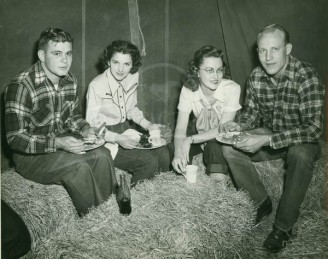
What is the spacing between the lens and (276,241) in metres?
2.34

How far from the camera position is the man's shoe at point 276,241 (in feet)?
7.69

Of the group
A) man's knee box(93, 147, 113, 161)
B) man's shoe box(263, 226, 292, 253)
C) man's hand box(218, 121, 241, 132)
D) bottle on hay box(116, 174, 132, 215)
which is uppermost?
man's hand box(218, 121, 241, 132)

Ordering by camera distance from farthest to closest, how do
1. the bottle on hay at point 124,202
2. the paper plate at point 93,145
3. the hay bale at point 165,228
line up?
1. the paper plate at point 93,145
2. the bottle on hay at point 124,202
3. the hay bale at point 165,228

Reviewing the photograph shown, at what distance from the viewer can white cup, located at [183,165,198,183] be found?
8.12 ft

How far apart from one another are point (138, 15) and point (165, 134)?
136 centimetres

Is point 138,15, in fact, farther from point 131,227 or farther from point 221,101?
point 131,227

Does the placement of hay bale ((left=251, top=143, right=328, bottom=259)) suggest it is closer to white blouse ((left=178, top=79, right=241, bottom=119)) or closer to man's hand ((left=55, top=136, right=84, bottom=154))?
white blouse ((left=178, top=79, right=241, bottom=119))

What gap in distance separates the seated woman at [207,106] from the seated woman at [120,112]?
25 centimetres

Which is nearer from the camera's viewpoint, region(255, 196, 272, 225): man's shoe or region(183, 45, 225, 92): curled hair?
region(255, 196, 272, 225): man's shoe

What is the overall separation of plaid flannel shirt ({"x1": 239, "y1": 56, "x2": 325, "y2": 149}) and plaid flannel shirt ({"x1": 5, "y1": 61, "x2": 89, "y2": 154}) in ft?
4.90

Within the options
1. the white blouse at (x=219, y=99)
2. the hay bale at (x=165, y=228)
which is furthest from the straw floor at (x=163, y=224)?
the white blouse at (x=219, y=99)

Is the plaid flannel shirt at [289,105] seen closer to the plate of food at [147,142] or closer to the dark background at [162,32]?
the dark background at [162,32]

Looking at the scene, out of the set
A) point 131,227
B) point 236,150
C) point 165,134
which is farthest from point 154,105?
point 131,227

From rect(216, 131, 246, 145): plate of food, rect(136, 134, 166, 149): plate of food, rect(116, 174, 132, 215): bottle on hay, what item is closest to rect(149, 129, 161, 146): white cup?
rect(136, 134, 166, 149): plate of food
